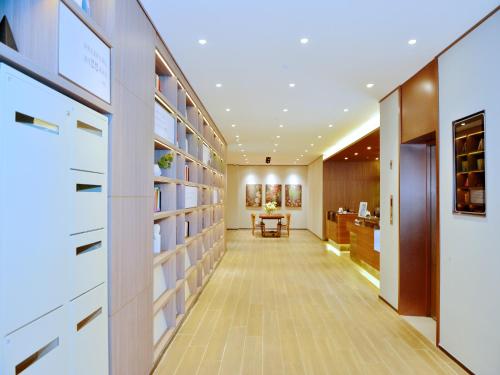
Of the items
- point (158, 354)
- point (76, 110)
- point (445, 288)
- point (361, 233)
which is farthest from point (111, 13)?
point (361, 233)

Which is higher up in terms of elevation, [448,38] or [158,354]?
[448,38]

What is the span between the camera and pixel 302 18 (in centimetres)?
310

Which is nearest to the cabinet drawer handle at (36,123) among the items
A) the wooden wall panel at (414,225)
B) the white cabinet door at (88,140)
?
the white cabinet door at (88,140)

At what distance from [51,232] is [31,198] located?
0.22 m

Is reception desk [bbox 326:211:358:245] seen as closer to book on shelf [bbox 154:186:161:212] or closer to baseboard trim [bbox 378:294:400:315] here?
baseboard trim [bbox 378:294:400:315]

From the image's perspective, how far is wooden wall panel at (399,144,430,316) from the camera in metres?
4.84

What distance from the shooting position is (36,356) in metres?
1.54

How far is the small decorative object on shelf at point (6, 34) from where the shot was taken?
142cm

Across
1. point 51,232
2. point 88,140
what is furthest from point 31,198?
point 88,140

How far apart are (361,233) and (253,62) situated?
5541 millimetres

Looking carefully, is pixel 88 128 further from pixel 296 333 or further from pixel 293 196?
pixel 293 196

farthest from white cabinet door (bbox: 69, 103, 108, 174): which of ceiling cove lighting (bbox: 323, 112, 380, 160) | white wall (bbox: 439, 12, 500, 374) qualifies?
ceiling cove lighting (bbox: 323, 112, 380, 160)

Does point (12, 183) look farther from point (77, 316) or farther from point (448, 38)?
point (448, 38)

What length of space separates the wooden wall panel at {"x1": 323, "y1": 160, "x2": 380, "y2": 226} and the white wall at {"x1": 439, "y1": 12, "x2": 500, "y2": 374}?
9457 millimetres
